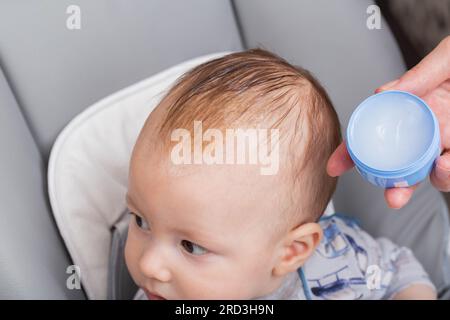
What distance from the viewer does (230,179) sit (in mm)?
724

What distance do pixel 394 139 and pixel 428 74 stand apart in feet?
0.49

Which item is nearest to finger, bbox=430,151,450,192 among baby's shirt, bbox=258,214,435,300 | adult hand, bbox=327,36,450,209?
adult hand, bbox=327,36,450,209

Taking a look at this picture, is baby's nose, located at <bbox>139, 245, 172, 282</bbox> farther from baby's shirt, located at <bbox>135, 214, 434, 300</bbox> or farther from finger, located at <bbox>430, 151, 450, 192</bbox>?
finger, located at <bbox>430, 151, 450, 192</bbox>

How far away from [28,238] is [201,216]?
21 cm

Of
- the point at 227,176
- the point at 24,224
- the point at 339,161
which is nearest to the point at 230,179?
the point at 227,176

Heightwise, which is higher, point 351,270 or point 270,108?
point 270,108

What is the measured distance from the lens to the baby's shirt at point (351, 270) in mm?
901

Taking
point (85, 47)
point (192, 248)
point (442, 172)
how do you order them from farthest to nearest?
point (85, 47) < point (192, 248) < point (442, 172)

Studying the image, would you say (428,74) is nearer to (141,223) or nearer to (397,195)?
(397,195)

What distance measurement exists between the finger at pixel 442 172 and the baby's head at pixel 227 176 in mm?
124

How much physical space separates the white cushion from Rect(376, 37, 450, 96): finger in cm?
32
